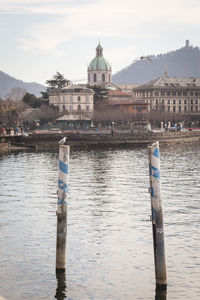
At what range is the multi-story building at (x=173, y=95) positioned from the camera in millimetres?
162500

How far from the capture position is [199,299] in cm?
1487

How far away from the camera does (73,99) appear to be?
464ft

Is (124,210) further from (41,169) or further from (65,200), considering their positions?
(41,169)

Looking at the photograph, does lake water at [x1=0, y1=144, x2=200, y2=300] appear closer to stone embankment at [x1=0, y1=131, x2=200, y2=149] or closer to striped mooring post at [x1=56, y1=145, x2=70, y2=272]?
striped mooring post at [x1=56, y1=145, x2=70, y2=272]

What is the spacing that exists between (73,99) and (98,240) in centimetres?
12233

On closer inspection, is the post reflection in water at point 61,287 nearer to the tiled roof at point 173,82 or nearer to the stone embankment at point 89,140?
the stone embankment at point 89,140

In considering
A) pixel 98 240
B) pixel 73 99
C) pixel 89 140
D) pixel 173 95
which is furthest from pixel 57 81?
pixel 98 240

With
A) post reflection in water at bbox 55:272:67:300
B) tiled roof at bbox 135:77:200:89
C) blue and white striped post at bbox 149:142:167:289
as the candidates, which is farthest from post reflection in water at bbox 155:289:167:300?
tiled roof at bbox 135:77:200:89

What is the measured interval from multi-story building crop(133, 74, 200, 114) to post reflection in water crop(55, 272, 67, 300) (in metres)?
144

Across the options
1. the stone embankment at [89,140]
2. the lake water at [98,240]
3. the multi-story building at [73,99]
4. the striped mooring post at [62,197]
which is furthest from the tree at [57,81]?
the striped mooring post at [62,197]

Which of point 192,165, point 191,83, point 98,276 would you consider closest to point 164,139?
point 192,165

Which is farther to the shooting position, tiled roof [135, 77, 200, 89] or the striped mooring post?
tiled roof [135, 77, 200, 89]

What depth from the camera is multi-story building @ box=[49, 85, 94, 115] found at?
140m

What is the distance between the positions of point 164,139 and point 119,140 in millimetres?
8255
